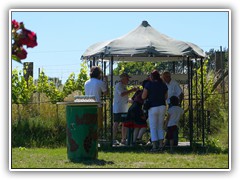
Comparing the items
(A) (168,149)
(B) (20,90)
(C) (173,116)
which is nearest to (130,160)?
(A) (168,149)

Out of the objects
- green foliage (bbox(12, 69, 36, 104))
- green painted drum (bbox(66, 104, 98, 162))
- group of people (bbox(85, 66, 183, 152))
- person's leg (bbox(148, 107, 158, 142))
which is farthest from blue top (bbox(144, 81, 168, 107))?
green foliage (bbox(12, 69, 36, 104))

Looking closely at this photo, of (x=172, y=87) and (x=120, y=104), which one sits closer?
(x=172, y=87)

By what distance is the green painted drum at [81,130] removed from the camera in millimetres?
10875

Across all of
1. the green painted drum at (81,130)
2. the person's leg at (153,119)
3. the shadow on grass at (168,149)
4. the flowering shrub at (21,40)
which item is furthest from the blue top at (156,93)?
the flowering shrub at (21,40)

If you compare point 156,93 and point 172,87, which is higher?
point 172,87

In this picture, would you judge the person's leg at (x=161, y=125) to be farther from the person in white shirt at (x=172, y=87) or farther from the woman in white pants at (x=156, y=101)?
the person in white shirt at (x=172, y=87)

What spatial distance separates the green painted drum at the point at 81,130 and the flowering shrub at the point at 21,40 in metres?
5.22

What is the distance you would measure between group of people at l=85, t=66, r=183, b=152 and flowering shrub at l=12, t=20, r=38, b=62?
7350 mm

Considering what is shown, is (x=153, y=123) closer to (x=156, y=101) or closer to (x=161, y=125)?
(x=161, y=125)

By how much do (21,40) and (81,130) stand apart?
17.5 ft

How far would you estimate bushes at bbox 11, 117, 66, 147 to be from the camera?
606 inches

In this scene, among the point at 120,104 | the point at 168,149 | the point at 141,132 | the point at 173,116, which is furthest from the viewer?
the point at 120,104

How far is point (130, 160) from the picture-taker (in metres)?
11.3

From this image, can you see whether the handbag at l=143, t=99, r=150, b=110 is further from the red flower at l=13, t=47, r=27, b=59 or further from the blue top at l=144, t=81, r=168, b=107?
the red flower at l=13, t=47, r=27, b=59
